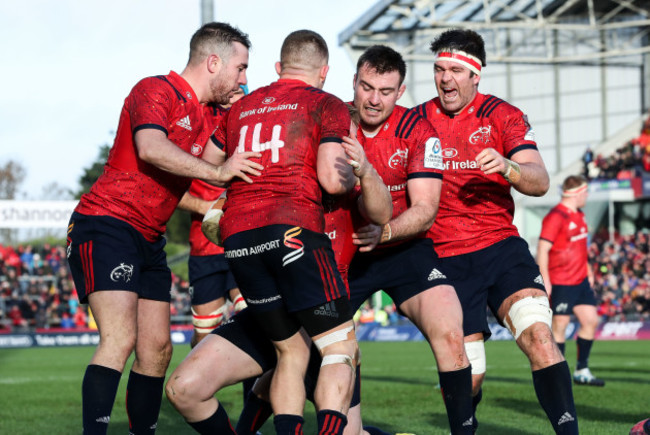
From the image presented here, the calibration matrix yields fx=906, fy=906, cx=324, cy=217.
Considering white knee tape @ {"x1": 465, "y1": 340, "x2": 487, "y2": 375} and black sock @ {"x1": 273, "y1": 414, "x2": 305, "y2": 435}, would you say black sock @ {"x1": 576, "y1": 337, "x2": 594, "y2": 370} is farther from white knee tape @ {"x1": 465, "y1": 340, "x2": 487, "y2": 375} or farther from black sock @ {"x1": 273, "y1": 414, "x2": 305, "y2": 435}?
black sock @ {"x1": 273, "y1": 414, "x2": 305, "y2": 435}

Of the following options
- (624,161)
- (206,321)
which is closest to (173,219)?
(624,161)

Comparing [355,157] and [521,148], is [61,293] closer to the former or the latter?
[521,148]

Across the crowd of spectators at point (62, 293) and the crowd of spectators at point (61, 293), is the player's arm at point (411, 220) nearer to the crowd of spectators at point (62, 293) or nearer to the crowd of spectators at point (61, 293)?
the crowd of spectators at point (62, 293)

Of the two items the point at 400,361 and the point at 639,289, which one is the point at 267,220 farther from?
the point at 639,289

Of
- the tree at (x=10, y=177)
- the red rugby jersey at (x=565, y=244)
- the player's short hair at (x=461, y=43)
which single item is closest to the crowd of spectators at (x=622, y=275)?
the red rugby jersey at (x=565, y=244)

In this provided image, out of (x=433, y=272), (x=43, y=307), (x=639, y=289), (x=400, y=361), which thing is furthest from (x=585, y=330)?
(x=43, y=307)

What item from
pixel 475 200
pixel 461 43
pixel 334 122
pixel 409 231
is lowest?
pixel 409 231

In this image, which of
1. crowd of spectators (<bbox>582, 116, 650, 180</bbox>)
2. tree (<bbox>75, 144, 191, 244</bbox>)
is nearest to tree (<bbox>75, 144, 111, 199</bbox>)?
tree (<bbox>75, 144, 191, 244</bbox>)

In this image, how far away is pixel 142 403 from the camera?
5812 mm

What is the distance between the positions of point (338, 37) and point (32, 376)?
28869 mm

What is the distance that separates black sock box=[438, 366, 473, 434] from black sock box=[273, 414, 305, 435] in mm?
1325

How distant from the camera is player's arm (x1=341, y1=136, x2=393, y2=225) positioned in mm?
4688

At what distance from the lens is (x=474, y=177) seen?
6363 mm

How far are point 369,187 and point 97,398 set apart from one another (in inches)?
79.1
